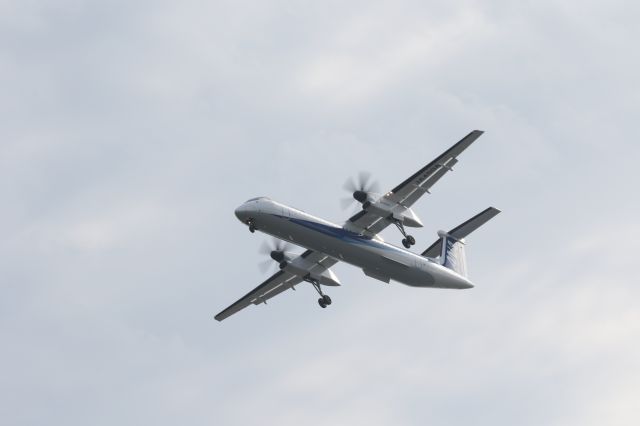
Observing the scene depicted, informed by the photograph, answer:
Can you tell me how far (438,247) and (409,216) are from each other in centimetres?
807

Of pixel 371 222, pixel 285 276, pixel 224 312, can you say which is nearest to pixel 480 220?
pixel 371 222

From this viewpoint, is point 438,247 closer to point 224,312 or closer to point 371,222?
point 371,222

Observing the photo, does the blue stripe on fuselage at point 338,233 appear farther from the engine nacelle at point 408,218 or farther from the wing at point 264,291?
the wing at point 264,291

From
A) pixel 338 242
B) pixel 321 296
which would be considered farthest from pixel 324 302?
pixel 338 242

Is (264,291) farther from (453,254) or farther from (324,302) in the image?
(453,254)

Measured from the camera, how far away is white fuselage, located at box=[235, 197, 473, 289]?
165 feet

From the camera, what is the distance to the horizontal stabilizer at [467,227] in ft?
178

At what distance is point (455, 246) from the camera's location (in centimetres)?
5809

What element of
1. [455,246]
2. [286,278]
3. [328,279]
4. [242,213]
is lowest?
[455,246]

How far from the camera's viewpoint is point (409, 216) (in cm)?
5059

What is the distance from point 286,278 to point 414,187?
11.2 meters

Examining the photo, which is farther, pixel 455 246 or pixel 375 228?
pixel 455 246

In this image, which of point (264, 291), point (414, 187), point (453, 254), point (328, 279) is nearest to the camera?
point (414, 187)

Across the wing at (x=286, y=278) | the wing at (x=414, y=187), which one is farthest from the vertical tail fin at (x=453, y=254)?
the wing at (x=414, y=187)
